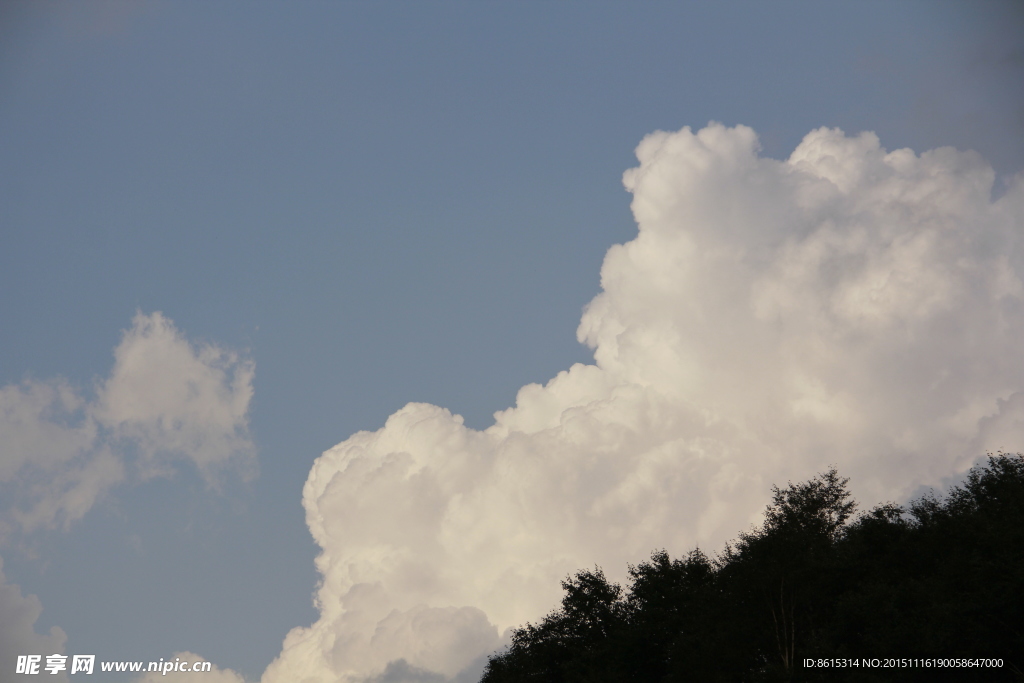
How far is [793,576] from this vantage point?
273ft

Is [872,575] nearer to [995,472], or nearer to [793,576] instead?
[793,576]

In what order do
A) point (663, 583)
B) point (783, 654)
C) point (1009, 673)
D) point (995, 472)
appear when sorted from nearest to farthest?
point (1009, 673) < point (783, 654) < point (995, 472) < point (663, 583)

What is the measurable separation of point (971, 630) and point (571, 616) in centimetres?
8336

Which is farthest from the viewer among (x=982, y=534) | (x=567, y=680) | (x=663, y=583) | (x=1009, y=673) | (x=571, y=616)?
(x=571, y=616)

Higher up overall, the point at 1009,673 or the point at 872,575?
the point at 872,575

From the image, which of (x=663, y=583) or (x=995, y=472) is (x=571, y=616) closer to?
(x=663, y=583)

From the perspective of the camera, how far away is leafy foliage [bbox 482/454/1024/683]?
71.8m

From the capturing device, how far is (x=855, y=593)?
83500 millimetres

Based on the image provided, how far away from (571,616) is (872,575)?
227 feet

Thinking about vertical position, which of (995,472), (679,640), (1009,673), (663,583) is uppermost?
(995,472)

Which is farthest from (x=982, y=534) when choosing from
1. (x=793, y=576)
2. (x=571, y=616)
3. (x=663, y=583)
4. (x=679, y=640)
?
(x=571, y=616)

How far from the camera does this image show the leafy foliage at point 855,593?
71.8 meters

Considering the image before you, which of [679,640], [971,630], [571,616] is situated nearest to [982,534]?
[971,630]

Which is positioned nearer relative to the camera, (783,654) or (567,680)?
(783,654)
